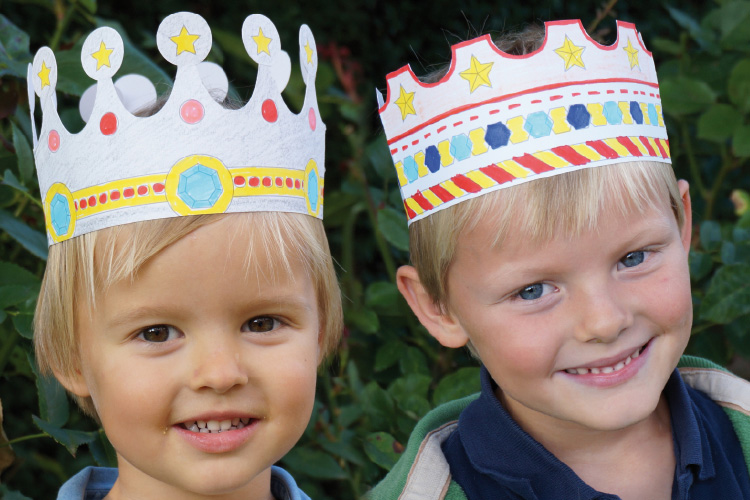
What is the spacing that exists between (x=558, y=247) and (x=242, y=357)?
1.98 ft

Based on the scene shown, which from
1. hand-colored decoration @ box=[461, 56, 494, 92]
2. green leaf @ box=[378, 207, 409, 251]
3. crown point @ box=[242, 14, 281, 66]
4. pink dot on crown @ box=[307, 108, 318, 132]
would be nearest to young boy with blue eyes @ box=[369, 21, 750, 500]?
hand-colored decoration @ box=[461, 56, 494, 92]

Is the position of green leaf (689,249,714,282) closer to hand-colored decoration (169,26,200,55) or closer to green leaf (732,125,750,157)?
green leaf (732,125,750,157)

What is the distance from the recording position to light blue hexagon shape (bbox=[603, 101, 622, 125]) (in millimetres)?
1792

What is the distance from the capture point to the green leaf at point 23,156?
1975 mm

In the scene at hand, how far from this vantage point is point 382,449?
2.25 meters

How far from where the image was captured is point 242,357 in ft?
5.40

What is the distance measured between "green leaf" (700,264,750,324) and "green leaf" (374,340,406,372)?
769mm

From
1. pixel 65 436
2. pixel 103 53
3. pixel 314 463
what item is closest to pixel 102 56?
pixel 103 53

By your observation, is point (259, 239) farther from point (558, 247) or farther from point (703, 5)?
point (703, 5)

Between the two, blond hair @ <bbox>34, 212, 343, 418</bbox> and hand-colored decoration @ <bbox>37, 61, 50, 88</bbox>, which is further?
hand-colored decoration @ <bbox>37, 61, 50, 88</bbox>

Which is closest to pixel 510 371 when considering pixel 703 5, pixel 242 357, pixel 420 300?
pixel 420 300

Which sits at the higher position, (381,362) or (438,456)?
(381,362)

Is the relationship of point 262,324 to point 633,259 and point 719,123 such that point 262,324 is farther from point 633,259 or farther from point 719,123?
point 719,123

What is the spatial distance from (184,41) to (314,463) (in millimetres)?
1108
